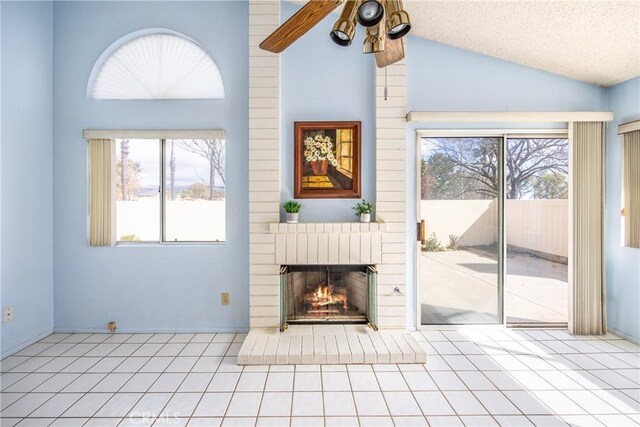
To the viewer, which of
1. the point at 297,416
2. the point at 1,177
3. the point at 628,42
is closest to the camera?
the point at 297,416

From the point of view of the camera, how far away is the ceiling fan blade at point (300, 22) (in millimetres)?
1378

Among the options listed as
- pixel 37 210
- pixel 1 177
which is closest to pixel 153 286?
pixel 37 210

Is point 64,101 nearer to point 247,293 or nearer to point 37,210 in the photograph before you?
point 37,210

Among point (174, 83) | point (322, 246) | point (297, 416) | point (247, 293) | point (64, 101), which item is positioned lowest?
point (297, 416)

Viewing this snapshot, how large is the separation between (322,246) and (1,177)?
2.81 metres

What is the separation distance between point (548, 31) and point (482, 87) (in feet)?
2.23

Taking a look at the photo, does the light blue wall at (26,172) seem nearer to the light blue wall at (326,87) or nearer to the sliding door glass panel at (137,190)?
the sliding door glass panel at (137,190)

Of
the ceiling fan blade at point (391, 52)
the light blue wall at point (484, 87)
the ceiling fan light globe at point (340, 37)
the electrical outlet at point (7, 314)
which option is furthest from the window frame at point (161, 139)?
the light blue wall at point (484, 87)

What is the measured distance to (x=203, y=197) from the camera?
3.35 m

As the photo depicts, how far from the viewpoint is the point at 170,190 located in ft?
10.9

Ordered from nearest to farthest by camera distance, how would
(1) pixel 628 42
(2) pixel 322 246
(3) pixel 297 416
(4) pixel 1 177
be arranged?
1. (3) pixel 297 416
2. (1) pixel 628 42
3. (4) pixel 1 177
4. (2) pixel 322 246

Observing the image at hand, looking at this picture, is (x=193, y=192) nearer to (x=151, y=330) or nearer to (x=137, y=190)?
(x=137, y=190)

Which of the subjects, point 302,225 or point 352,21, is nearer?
point 352,21

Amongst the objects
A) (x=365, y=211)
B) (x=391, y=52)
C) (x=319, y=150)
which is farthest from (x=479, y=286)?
(x=391, y=52)
